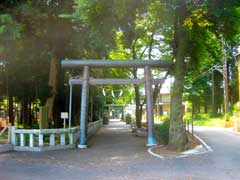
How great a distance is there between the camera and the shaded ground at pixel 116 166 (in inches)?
377

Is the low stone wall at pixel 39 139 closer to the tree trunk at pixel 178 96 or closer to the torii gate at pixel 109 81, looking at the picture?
the torii gate at pixel 109 81

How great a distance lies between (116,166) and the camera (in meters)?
11.4

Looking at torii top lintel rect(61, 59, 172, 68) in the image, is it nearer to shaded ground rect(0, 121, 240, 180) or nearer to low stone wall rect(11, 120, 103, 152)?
low stone wall rect(11, 120, 103, 152)

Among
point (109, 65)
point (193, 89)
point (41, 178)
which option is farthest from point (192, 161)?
point (193, 89)

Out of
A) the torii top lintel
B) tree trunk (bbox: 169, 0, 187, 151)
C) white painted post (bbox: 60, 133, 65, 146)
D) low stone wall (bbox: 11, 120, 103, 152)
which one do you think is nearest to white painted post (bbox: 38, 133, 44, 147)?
low stone wall (bbox: 11, 120, 103, 152)

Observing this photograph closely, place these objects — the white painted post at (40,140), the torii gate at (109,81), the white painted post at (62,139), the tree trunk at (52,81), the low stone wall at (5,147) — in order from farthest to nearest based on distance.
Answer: the tree trunk at (52,81), the torii gate at (109,81), the white painted post at (62,139), the white painted post at (40,140), the low stone wall at (5,147)

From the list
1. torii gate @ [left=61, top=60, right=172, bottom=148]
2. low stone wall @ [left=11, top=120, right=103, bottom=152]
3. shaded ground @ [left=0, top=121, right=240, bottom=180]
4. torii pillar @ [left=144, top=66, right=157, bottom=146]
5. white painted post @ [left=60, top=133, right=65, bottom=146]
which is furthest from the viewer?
torii gate @ [left=61, top=60, right=172, bottom=148]

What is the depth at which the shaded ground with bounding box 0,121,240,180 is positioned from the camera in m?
9.58

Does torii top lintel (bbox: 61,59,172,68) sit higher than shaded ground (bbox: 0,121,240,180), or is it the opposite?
torii top lintel (bbox: 61,59,172,68)

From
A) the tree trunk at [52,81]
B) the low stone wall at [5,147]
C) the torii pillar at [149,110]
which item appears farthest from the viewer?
the tree trunk at [52,81]

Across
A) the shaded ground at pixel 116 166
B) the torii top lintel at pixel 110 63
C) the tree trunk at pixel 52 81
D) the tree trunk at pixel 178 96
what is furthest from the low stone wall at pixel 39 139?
the tree trunk at pixel 52 81

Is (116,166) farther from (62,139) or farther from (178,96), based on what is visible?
(62,139)

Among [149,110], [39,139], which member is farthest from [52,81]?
[39,139]

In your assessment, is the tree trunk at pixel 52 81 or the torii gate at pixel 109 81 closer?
the torii gate at pixel 109 81
